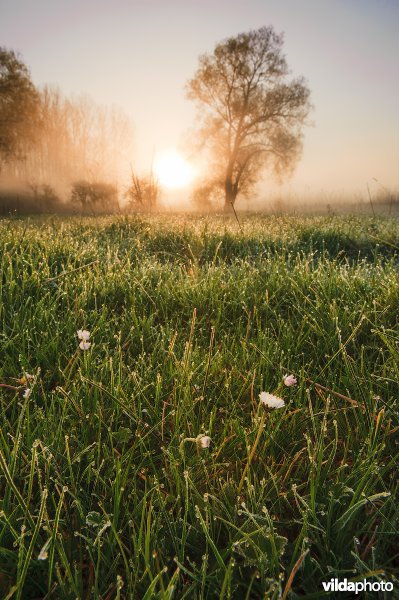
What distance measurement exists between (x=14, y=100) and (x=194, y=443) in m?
35.0

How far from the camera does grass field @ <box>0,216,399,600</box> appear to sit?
0.99 metres

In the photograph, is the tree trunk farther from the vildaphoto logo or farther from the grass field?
the vildaphoto logo

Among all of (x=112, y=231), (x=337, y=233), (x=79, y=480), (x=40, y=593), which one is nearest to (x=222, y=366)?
(x=79, y=480)

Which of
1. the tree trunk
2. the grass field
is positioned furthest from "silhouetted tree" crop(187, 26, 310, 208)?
the grass field

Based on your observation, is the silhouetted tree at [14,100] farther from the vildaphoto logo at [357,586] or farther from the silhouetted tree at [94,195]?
the vildaphoto logo at [357,586]

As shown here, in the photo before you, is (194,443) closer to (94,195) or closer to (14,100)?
(94,195)

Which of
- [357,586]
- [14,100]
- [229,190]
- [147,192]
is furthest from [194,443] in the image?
[14,100]

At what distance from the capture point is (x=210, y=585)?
97cm

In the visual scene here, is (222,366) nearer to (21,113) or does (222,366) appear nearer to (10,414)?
(10,414)

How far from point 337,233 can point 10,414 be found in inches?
221

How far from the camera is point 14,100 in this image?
1147 inches

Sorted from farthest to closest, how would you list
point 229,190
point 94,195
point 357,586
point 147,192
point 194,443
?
point 229,190 < point 94,195 < point 147,192 < point 194,443 < point 357,586

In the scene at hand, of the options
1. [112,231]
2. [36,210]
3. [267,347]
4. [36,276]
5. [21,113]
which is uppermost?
[21,113]

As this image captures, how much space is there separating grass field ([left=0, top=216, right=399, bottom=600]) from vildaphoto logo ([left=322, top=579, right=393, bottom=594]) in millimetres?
17
